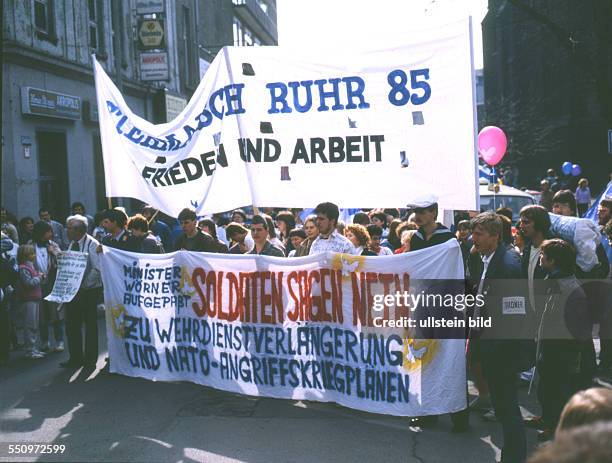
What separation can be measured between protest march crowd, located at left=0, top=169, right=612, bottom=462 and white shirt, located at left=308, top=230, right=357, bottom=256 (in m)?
0.01

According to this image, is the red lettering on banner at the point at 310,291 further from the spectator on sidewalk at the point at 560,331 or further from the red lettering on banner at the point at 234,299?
the spectator on sidewalk at the point at 560,331

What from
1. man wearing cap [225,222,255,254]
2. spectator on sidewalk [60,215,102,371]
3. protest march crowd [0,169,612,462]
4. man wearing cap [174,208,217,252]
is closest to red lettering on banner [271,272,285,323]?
protest march crowd [0,169,612,462]

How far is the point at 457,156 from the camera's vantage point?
6.48 meters

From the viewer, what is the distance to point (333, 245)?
7.08m

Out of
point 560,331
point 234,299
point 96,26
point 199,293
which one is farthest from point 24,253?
point 96,26

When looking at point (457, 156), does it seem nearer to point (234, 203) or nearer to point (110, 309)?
point (234, 203)

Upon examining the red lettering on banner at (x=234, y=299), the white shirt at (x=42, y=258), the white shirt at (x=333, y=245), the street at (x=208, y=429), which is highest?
the white shirt at (x=333, y=245)

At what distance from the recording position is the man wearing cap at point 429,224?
20.4 feet

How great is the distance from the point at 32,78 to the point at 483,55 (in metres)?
43.7

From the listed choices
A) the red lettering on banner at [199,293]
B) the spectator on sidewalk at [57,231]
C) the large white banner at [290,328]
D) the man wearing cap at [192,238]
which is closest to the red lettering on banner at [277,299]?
the large white banner at [290,328]

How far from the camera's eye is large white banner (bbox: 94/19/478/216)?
6.55 metres

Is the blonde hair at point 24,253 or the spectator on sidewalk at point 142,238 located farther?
the blonde hair at point 24,253

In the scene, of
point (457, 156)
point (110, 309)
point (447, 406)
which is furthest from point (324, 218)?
point (110, 309)

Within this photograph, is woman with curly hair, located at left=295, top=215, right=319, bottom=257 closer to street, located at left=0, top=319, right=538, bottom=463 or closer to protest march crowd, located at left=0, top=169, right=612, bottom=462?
protest march crowd, located at left=0, top=169, right=612, bottom=462
